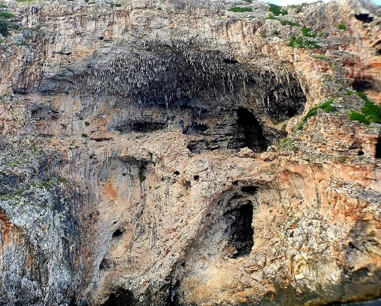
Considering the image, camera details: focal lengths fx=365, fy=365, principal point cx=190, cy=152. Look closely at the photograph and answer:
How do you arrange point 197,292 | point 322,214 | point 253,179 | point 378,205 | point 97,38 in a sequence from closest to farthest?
point 378,205, point 322,214, point 197,292, point 253,179, point 97,38

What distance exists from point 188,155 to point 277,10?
411 inches

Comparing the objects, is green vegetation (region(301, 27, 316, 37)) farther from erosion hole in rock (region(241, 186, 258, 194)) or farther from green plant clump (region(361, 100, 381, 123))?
erosion hole in rock (region(241, 186, 258, 194))

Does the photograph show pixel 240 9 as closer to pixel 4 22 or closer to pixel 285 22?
pixel 285 22

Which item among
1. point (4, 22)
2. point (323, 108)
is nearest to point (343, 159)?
point (323, 108)

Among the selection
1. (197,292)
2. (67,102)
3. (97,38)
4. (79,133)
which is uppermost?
(97,38)

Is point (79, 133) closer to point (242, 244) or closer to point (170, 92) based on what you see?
point (170, 92)

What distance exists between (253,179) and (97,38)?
460 inches

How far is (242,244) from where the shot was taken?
1930cm

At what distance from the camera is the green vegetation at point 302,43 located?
18.9 m

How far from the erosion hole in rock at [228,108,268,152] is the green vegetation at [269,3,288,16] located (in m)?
6.04

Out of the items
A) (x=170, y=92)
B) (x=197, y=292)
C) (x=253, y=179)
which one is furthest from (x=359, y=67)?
(x=197, y=292)

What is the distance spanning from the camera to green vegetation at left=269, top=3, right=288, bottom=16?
2188 cm

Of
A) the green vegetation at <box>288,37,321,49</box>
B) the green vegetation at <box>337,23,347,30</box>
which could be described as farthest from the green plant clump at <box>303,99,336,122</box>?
the green vegetation at <box>337,23,347,30</box>

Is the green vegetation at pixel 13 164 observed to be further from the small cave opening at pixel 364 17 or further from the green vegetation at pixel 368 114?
the small cave opening at pixel 364 17
